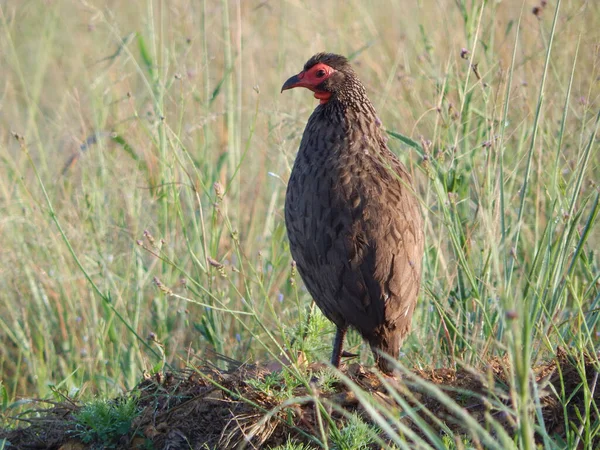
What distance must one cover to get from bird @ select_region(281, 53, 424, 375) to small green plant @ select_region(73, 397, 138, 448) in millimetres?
890

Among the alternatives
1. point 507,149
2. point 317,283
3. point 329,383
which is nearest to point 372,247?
point 317,283

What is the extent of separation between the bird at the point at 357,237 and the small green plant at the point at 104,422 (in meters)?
0.89

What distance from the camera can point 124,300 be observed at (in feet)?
14.8

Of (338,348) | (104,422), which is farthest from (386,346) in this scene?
(104,422)

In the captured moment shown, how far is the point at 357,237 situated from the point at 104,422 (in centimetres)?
118

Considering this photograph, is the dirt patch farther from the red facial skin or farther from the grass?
the red facial skin

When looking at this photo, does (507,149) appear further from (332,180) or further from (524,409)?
(524,409)

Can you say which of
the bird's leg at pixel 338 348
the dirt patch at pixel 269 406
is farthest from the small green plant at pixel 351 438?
the bird's leg at pixel 338 348

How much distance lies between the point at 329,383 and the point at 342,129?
1.16 m

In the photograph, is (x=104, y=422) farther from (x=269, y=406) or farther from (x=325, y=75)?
(x=325, y=75)

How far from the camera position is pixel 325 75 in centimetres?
376

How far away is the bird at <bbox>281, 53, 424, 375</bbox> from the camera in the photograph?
3.27m

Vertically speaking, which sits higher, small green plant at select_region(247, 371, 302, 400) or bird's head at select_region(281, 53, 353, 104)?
bird's head at select_region(281, 53, 353, 104)

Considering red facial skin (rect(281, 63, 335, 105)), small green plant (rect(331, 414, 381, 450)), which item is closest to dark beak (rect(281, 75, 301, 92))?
red facial skin (rect(281, 63, 335, 105))
